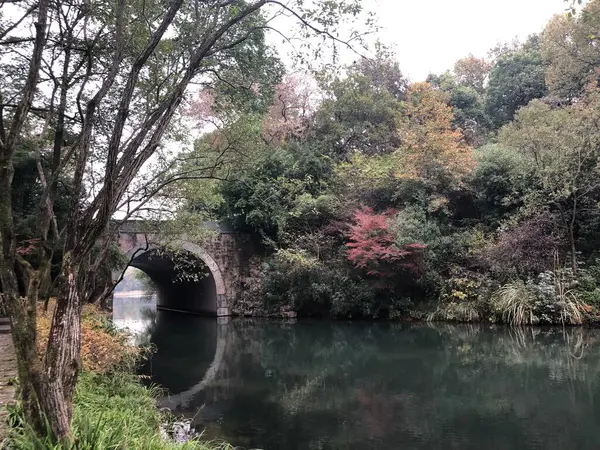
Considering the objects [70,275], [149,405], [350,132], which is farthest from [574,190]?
[70,275]

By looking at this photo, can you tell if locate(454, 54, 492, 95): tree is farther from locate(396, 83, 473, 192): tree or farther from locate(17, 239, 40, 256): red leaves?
locate(17, 239, 40, 256): red leaves

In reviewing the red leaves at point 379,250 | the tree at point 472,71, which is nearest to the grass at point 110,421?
the red leaves at point 379,250

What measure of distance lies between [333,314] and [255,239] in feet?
14.5

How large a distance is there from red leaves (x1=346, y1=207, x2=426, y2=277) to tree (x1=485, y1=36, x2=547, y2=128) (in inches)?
441

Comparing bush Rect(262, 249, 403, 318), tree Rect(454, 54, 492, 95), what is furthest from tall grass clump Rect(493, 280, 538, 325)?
tree Rect(454, 54, 492, 95)

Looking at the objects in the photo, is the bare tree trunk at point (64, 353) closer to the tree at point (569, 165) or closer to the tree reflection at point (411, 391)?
the tree reflection at point (411, 391)

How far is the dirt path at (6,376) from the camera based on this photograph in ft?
11.4

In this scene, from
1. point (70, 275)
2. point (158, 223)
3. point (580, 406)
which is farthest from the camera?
point (158, 223)

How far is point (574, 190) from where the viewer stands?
11398 mm

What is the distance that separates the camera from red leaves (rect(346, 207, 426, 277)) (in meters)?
12.6

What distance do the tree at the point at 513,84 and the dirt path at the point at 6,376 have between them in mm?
20315

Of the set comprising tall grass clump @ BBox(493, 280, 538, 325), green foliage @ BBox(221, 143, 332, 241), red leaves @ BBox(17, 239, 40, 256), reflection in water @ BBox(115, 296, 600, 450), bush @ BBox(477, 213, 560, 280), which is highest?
green foliage @ BBox(221, 143, 332, 241)

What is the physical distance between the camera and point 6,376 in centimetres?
458

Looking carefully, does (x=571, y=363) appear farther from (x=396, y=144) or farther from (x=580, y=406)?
(x=396, y=144)
